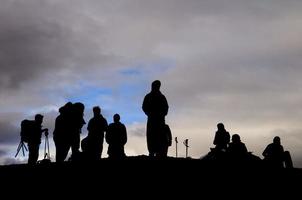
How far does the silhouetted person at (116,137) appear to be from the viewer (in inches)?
851

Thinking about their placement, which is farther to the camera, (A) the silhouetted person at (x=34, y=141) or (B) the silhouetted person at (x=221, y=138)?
(B) the silhouetted person at (x=221, y=138)

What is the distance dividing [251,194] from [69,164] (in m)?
5.86

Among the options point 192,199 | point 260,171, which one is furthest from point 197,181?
point 260,171

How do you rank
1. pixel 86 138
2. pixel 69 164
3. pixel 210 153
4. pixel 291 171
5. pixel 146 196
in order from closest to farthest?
1. pixel 146 196
2. pixel 69 164
3. pixel 291 171
4. pixel 86 138
5. pixel 210 153

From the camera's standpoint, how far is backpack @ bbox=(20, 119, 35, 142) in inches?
874

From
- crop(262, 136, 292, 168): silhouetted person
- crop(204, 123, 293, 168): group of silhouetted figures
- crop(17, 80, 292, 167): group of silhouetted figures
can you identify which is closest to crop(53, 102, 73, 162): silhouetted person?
crop(17, 80, 292, 167): group of silhouetted figures

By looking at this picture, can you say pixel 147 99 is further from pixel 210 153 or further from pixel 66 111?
pixel 210 153

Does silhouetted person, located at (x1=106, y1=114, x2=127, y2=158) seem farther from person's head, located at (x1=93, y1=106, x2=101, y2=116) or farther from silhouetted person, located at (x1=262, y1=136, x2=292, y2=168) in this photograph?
silhouetted person, located at (x1=262, y1=136, x2=292, y2=168)

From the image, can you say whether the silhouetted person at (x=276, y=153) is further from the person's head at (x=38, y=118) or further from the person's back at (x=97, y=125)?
the person's head at (x=38, y=118)

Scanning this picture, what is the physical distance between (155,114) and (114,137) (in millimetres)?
1959

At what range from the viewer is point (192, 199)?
1550 cm

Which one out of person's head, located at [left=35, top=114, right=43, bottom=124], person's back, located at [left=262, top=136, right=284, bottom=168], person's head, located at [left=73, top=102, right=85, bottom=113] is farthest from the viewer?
person's back, located at [left=262, top=136, right=284, bottom=168]

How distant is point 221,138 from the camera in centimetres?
2334

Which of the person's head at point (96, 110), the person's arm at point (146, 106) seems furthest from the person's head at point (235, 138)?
the person's head at point (96, 110)
